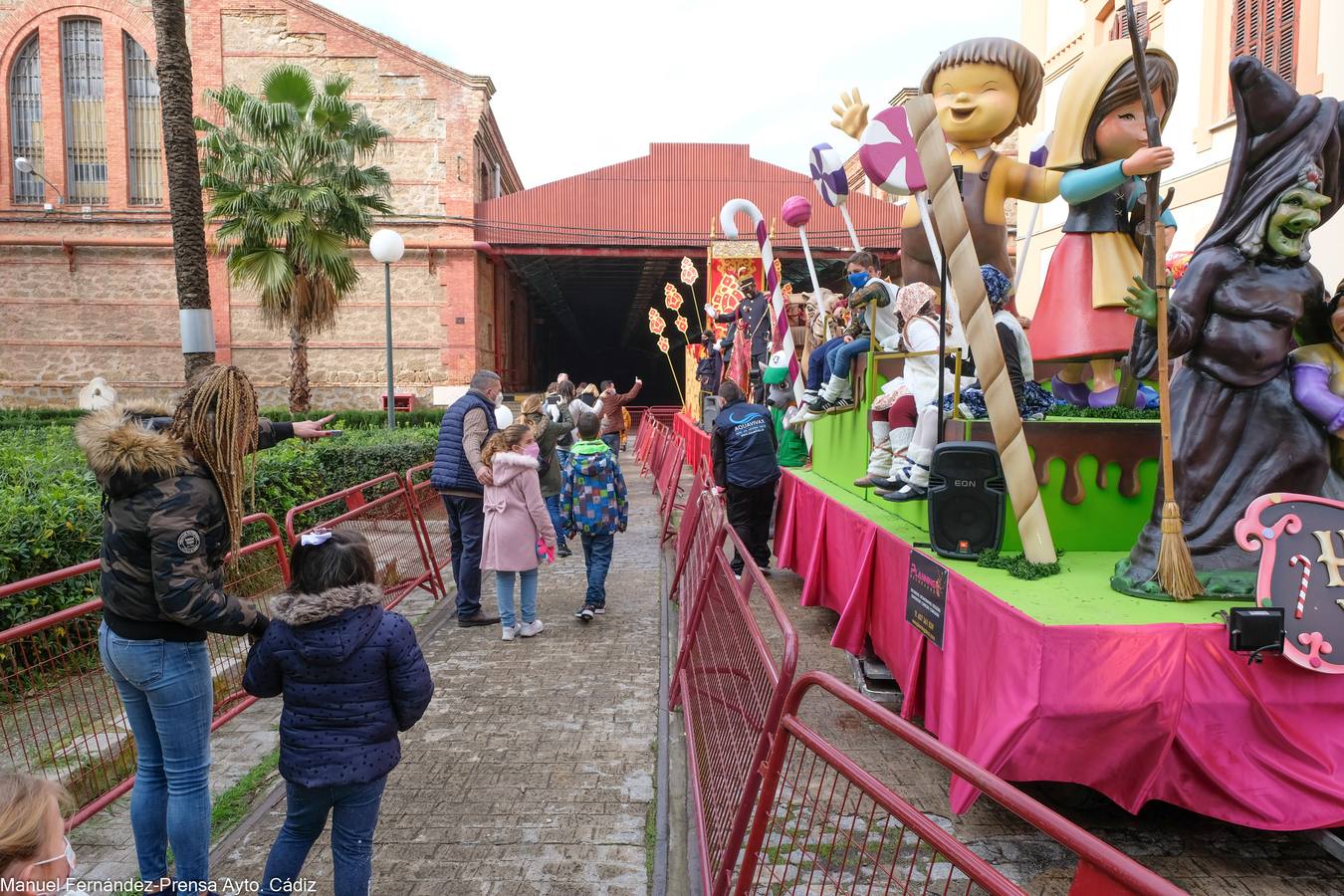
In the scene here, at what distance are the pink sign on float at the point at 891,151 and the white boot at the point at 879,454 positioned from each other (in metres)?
1.49

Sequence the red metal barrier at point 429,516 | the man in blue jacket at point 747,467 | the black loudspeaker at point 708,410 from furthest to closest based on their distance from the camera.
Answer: the black loudspeaker at point 708,410
the man in blue jacket at point 747,467
the red metal barrier at point 429,516

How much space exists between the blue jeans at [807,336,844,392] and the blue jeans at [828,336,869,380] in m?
0.58

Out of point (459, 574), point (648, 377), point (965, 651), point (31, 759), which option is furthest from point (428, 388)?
point (648, 377)

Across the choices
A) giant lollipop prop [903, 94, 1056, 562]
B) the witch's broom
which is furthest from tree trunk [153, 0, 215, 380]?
the witch's broom

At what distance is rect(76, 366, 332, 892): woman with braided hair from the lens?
92.7 inches

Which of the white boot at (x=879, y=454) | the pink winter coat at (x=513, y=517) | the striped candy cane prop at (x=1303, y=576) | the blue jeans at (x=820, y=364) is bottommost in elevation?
the pink winter coat at (x=513, y=517)

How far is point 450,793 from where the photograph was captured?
3.49 m

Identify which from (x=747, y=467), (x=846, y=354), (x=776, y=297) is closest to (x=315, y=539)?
(x=846, y=354)

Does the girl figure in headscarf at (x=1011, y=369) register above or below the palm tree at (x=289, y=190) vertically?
below

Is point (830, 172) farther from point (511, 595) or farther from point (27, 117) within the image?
point (27, 117)

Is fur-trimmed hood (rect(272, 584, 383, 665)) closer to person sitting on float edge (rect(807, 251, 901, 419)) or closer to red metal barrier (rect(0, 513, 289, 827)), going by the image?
red metal barrier (rect(0, 513, 289, 827))

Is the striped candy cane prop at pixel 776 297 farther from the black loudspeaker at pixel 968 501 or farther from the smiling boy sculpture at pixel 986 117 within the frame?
the black loudspeaker at pixel 968 501

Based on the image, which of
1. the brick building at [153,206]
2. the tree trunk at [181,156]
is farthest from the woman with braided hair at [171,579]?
the brick building at [153,206]

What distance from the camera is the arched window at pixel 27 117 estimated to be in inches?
845
